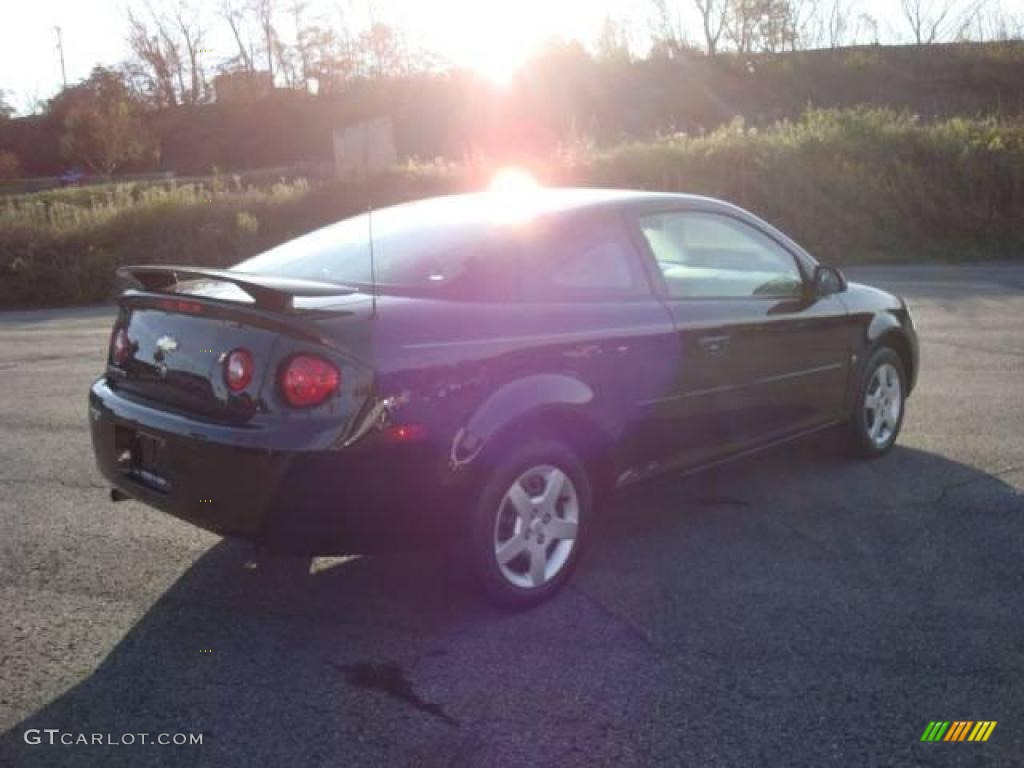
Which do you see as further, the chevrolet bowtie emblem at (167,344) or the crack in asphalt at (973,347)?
the crack in asphalt at (973,347)

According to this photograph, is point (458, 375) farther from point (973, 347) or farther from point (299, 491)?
point (973, 347)

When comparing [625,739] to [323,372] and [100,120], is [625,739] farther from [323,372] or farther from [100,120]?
[100,120]

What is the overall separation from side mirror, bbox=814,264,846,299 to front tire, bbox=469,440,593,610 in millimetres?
1948

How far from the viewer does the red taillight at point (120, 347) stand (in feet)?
13.5

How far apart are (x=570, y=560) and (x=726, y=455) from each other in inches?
45.2

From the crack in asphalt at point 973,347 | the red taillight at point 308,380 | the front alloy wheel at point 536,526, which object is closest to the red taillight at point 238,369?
the red taillight at point 308,380

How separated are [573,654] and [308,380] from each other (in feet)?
4.14

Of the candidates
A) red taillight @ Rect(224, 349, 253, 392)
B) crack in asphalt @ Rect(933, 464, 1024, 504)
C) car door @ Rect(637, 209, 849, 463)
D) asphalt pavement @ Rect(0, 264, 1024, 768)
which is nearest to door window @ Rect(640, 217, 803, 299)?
car door @ Rect(637, 209, 849, 463)

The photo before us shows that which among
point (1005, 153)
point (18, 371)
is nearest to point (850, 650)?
point (18, 371)

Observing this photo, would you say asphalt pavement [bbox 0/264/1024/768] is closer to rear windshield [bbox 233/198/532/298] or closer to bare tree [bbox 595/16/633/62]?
rear windshield [bbox 233/198/532/298]

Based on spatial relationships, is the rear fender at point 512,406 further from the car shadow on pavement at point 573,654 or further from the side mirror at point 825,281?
the side mirror at point 825,281

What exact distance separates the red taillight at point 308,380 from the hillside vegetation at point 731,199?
1783cm

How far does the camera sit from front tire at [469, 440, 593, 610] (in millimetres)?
3699

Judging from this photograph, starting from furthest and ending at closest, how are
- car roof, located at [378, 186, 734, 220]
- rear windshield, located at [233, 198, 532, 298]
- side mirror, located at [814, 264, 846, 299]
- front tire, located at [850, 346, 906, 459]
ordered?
1. front tire, located at [850, 346, 906, 459]
2. side mirror, located at [814, 264, 846, 299]
3. car roof, located at [378, 186, 734, 220]
4. rear windshield, located at [233, 198, 532, 298]
